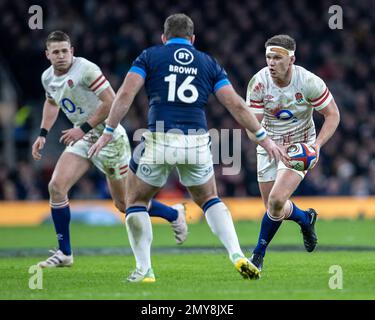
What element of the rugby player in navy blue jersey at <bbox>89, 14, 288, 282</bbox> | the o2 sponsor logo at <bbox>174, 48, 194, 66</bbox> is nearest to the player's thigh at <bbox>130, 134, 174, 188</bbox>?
the rugby player in navy blue jersey at <bbox>89, 14, 288, 282</bbox>

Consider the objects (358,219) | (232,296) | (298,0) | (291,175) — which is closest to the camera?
(232,296)

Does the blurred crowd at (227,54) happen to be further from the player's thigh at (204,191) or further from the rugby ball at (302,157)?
the player's thigh at (204,191)

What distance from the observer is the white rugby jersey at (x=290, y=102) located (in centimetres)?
1045

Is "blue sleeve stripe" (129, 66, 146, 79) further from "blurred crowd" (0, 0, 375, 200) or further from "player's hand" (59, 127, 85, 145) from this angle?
"blurred crowd" (0, 0, 375, 200)

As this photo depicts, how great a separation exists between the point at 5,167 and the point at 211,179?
14030 mm

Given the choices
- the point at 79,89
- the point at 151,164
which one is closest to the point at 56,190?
the point at 79,89

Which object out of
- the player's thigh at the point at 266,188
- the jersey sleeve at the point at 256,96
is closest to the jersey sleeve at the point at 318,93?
the jersey sleeve at the point at 256,96

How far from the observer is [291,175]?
409 inches

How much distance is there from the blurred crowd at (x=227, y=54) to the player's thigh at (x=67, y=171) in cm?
1057

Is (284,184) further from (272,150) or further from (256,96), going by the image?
(272,150)

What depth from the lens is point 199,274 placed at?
1019 centimetres
